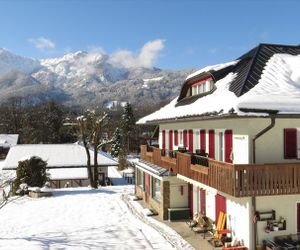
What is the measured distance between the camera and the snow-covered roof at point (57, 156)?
4044 cm

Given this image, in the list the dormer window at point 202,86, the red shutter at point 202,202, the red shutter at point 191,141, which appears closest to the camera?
the red shutter at point 202,202

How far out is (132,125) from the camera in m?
84.8

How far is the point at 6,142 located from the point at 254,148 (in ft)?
258

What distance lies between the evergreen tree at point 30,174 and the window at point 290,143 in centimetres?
2207

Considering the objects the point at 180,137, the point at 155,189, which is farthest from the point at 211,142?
the point at 155,189

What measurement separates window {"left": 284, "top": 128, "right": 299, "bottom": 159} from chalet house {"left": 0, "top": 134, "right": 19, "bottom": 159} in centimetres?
7689

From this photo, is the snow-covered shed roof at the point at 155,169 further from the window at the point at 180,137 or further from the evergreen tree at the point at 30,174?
the evergreen tree at the point at 30,174

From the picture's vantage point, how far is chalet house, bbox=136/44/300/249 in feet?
40.4

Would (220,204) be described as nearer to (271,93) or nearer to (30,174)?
(271,93)

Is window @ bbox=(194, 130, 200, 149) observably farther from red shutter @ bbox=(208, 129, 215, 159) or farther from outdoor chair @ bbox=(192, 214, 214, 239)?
outdoor chair @ bbox=(192, 214, 214, 239)

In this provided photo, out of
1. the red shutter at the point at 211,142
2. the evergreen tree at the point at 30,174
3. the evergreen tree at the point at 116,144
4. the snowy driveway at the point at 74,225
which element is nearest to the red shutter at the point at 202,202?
the red shutter at the point at 211,142

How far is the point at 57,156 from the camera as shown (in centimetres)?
4259

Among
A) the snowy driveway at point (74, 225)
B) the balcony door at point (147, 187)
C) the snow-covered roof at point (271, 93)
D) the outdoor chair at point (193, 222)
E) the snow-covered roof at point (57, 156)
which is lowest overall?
the snowy driveway at point (74, 225)

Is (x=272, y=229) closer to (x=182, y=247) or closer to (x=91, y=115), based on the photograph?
(x=182, y=247)
